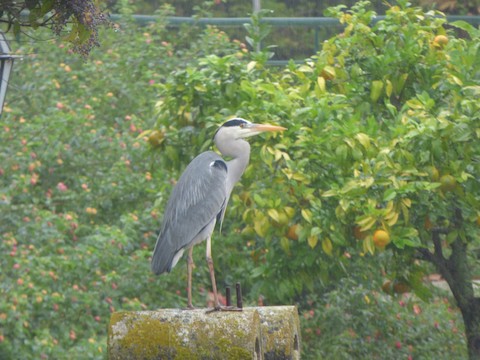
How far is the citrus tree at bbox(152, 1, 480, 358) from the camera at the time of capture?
7211 millimetres

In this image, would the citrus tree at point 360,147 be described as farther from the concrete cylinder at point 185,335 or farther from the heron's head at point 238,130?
the concrete cylinder at point 185,335

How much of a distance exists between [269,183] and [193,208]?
1.84 meters

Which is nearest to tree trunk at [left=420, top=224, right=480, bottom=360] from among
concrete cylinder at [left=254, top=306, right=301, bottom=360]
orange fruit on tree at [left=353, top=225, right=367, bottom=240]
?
orange fruit on tree at [left=353, top=225, right=367, bottom=240]

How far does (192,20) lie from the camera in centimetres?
1427

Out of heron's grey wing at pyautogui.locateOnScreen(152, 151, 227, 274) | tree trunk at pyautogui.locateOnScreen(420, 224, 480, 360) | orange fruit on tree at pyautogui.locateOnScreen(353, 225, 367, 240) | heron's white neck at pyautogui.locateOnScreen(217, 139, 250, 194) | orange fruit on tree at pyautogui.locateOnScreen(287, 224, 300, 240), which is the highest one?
heron's white neck at pyautogui.locateOnScreen(217, 139, 250, 194)

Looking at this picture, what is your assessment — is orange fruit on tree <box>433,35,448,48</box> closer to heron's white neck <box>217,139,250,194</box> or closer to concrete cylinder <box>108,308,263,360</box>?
heron's white neck <box>217,139,250,194</box>

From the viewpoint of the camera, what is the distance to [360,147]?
7410 mm

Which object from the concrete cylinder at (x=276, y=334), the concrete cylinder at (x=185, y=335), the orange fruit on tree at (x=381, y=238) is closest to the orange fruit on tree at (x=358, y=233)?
the orange fruit on tree at (x=381, y=238)

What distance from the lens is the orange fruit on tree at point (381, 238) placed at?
7.05 m

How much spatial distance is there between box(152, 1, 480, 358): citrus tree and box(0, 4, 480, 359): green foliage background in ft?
0.05

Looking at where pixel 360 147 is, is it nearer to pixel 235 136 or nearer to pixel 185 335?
pixel 235 136

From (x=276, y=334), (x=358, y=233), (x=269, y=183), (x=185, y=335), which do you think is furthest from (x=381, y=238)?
(x=185, y=335)

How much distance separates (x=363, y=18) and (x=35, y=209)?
323cm

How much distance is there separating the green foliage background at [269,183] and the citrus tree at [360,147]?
1cm
